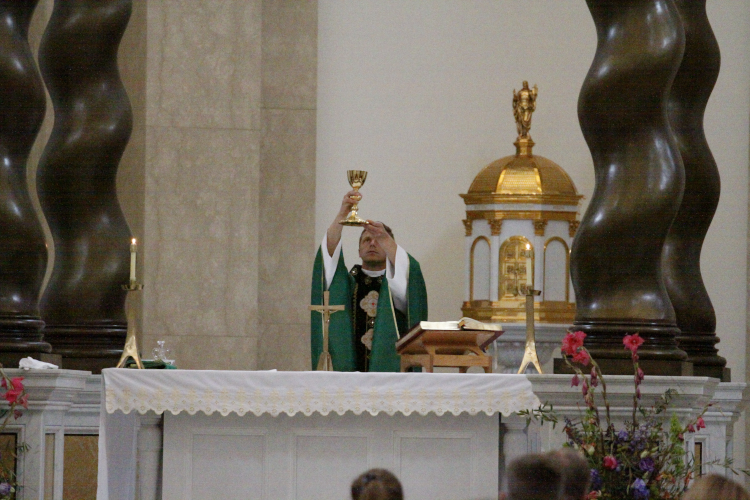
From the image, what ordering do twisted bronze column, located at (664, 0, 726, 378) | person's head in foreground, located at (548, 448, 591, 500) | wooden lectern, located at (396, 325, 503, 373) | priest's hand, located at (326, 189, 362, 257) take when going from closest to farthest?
1. person's head in foreground, located at (548, 448, 591, 500)
2. wooden lectern, located at (396, 325, 503, 373)
3. priest's hand, located at (326, 189, 362, 257)
4. twisted bronze column, located at (664, 0, 726, 378)

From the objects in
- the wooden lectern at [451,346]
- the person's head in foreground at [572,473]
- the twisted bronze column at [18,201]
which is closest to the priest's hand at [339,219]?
the wooden lectern at [451,346]

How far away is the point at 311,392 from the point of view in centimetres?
589

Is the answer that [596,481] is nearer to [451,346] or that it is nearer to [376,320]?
[451,346]

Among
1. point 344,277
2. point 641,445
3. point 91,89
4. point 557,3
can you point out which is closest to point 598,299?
point 641,445

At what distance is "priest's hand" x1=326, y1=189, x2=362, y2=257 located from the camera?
676 centimetres

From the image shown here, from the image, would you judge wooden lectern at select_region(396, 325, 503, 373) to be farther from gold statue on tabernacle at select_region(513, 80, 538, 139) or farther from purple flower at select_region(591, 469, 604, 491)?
gold statue on tabernacle at select_region(513, 80, 538, 139)

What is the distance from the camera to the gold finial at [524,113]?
1022 cm

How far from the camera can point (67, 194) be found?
7.56 metres

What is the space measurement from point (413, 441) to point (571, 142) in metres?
5.57

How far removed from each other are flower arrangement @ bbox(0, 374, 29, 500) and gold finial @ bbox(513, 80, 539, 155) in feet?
16.8

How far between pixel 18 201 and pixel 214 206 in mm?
3798

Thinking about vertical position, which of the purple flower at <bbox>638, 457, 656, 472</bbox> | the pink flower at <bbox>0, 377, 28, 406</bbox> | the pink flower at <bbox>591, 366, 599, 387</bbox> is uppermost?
the pink flower at <bbox>591, 366, 599, 387</bbox>

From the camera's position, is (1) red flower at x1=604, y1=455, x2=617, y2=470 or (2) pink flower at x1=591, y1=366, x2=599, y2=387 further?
(2) pink flower at x1=591, y1=366, x2=599, y2=387

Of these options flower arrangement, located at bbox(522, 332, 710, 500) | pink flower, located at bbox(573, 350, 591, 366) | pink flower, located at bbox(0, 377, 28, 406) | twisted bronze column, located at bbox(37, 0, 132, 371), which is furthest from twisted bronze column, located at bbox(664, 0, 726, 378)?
pink flower, located at bbox(0, 377, 28, 406)
